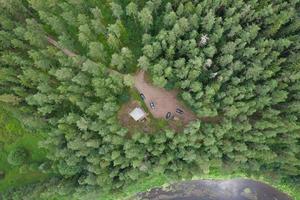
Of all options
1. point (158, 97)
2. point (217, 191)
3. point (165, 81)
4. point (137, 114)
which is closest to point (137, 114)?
point (137, 114)

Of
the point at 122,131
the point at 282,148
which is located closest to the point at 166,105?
the point at 122,131

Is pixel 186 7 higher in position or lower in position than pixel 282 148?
higher

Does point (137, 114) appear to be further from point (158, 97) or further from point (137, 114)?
point (158, 97)

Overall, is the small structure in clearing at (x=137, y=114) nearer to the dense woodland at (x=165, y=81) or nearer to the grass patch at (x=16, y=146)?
the dense woodland at (x=165, y=81)

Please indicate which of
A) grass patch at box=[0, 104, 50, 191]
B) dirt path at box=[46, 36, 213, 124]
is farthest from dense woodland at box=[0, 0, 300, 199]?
grass patch at box=[0, 104, 50, 191]

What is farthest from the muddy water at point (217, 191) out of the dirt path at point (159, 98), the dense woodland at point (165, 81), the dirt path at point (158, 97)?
the dirt path at point (158, 97)

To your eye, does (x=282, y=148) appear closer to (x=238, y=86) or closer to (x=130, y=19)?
(x=238, y=86)

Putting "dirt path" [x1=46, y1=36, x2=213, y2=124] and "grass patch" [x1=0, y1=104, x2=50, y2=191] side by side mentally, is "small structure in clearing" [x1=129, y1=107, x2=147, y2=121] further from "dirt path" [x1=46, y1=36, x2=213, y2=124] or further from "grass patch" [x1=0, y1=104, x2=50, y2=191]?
"grass patch" [x1=0, y1=104, x2=50, y2=191]
